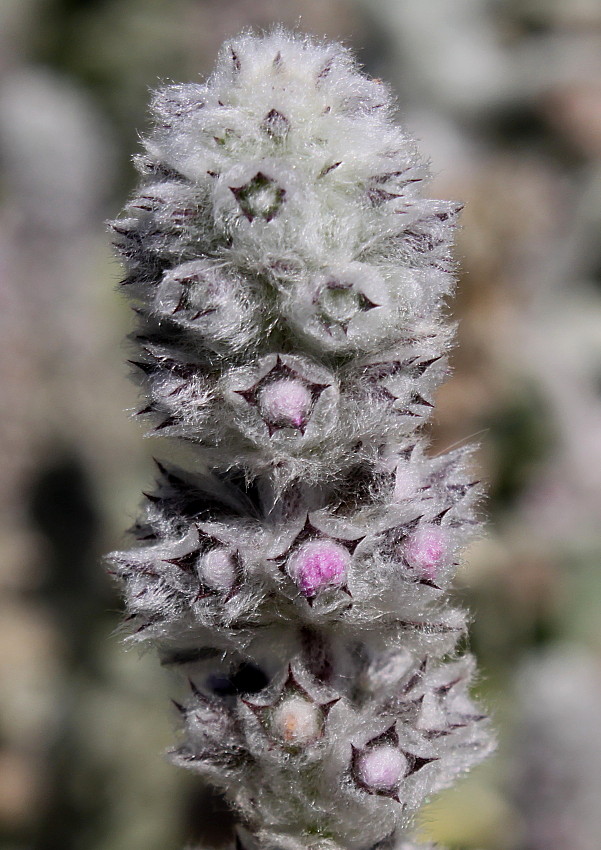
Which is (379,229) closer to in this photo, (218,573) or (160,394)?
(160,394)

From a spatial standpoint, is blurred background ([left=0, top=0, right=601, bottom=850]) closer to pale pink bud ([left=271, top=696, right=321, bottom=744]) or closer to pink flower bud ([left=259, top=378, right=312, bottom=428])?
pale pink bud ([left=271, top=696, right=321, bottom=744])

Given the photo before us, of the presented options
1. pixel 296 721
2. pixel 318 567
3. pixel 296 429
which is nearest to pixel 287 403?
pixel 296 429

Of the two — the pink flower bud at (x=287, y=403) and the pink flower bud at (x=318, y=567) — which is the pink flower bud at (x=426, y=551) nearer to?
the pink flower bud at (x=318, y=567)

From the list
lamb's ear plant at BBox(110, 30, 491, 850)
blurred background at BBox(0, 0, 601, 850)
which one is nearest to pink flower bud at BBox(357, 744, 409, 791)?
lamb's ear plant at BBox(110, 30, 491, 850)

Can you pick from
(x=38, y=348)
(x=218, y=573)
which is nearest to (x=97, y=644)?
(x=38, y=348)

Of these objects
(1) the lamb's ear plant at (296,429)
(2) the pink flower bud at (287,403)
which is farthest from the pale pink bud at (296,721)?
(2) the pink flower bud at (287,403)

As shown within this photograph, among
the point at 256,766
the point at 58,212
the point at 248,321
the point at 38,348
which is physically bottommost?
the point at 256,766
